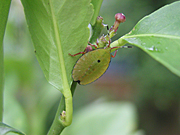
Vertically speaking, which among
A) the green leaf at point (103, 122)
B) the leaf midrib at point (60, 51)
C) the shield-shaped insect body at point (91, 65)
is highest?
the leaf midrib at point (60, 51)

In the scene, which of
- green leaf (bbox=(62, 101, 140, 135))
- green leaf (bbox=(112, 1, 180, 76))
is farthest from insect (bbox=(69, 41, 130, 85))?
green leaf (bbox=(62, 101, 140, 135))

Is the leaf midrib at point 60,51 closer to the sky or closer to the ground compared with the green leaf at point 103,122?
closer to the sky

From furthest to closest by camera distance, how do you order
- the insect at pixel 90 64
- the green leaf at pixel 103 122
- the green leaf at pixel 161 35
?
the green leaf at pixel 103 122
the insect at pixel 90 64
the green leaf at pixel 161 35

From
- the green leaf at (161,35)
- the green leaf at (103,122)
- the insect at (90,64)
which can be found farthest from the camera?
the green leaf at (103,122)

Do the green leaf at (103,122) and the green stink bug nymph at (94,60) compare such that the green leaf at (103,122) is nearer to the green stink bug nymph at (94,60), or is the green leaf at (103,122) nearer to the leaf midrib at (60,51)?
the green stink bug nymph at (94,60)

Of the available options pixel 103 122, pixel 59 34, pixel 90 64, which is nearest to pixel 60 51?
pixel 59 34

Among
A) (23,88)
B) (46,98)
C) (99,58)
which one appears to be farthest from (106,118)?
(99,58)

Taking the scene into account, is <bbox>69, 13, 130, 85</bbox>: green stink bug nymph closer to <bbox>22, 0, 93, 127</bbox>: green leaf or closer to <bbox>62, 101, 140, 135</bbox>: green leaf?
<bbox>22, 0, 93, 127</bbox>: green leaf

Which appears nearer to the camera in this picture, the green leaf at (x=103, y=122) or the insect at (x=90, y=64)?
the insect at (x=90, y=64)

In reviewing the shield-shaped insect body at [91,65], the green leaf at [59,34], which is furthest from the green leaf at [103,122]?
the green leaf at [59,34]
